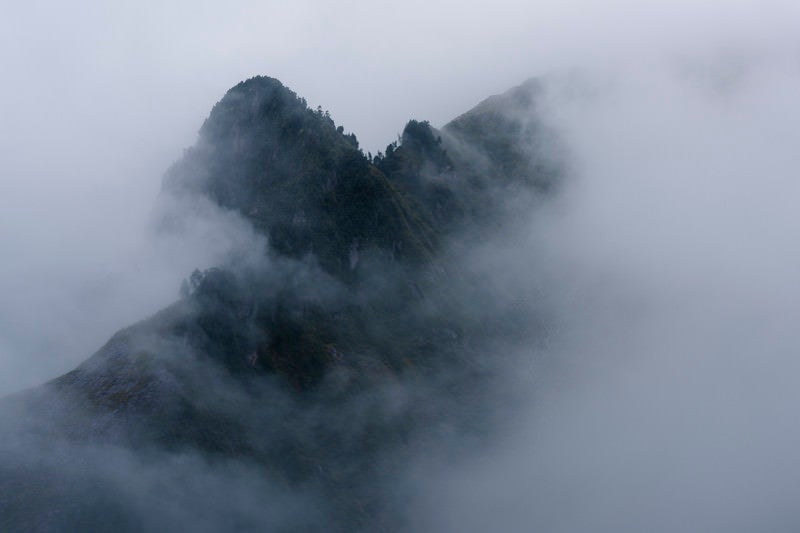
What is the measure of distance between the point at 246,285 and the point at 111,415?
3243 cm

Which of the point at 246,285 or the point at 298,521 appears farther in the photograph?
the point at 246,285

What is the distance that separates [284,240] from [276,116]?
29.2m

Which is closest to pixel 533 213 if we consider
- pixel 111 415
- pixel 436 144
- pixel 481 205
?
pixel 481 205

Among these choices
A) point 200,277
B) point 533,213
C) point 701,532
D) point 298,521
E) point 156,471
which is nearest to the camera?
point 156,471

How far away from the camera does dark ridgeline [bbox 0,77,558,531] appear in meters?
114

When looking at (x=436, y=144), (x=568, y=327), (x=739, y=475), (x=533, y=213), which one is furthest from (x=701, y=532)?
(x=436, y=144)

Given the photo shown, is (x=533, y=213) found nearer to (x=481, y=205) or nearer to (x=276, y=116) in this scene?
(x=481, y=205)

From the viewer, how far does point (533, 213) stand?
18700 centimetres

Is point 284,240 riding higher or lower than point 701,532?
higher

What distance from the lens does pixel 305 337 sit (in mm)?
134875

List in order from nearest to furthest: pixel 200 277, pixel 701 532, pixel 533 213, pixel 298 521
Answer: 1. pixel 298 521
2. pixel 200 277
3. pixel 701 532
4. pixel 533 213

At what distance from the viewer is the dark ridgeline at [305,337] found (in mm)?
114062

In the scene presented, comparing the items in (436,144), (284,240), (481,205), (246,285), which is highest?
(436,144)

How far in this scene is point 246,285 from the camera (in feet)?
450
